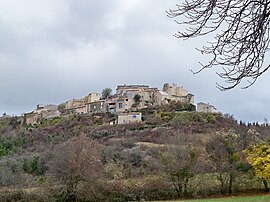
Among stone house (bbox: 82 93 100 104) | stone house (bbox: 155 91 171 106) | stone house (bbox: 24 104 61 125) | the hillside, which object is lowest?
the hillside

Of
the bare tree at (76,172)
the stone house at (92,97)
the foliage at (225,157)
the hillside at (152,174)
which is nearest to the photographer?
the bare tree at (76,172)

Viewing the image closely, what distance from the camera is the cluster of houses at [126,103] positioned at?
57.3m

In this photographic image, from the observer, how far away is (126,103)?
196ft

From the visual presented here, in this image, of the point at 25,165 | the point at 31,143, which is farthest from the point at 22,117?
the point at 25,165

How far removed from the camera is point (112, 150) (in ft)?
101

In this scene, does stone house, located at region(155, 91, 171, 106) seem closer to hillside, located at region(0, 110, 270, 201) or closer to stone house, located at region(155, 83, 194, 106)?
stone house, located at region(155, 83, 194, 106)

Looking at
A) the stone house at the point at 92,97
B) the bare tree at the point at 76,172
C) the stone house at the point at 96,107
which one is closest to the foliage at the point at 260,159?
the bare tree at the point at 76,172

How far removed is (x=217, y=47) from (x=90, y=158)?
17954mm

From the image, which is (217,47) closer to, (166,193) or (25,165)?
(166,193)

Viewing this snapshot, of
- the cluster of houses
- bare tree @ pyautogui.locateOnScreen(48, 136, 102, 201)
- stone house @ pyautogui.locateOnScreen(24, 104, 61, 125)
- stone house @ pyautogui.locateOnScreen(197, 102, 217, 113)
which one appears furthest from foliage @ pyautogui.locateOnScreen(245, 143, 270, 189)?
stone house @ pyautogui.locateOnScreen(24, 104, 61, 125)

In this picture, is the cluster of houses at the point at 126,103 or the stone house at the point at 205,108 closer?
the stone house at the point at 205,108

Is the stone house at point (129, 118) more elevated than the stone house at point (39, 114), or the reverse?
the stone house at point (39, 114)

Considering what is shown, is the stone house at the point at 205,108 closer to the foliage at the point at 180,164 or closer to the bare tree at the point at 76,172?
the foliage at the point at 180,164

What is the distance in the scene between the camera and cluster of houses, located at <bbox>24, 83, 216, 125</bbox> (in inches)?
2256
